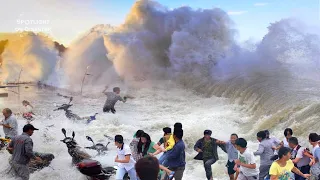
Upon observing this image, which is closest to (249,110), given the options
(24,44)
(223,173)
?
(223,173)

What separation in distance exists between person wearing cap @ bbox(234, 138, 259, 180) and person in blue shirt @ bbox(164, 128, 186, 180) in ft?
2.59

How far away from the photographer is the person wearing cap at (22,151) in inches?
237

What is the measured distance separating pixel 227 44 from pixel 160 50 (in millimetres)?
4373

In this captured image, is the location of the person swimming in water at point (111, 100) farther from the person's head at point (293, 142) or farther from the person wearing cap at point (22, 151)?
the person's head at point (293, 142)

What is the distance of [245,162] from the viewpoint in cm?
509

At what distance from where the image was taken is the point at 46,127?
43.9 ft

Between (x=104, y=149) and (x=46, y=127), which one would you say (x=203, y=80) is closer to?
(x=46, y=127)

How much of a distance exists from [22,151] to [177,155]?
7.15 feet

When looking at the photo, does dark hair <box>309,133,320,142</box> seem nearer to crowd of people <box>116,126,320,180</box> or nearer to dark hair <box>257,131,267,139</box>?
crowd of people <box>116,126,320,180</box>

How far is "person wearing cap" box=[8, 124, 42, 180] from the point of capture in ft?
19.8

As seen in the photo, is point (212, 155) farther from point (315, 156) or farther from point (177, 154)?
point (315, 156)

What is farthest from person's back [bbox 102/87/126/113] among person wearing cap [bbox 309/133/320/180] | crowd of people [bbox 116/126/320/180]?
person wearing cap [bbox 309/133/320/180]

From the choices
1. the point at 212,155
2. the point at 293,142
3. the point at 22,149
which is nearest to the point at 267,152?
the point at 293,142

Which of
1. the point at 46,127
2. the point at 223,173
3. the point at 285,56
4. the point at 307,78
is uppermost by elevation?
the point at 285,56
